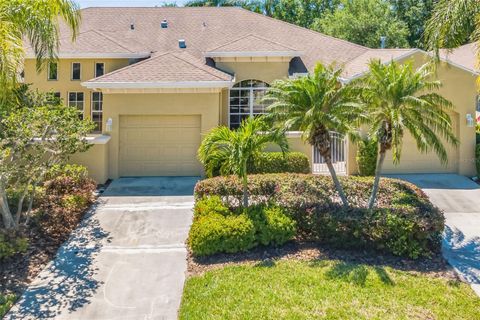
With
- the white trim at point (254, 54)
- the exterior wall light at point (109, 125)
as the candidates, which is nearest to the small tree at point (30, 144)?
the exterior wall light at point (109, 125)

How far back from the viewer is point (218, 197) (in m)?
10.4

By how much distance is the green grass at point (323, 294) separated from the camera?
6551 millimetres

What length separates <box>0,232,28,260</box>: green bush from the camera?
8531mm

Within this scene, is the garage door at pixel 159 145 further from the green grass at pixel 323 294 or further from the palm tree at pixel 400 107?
the green grass at pixel 323 294

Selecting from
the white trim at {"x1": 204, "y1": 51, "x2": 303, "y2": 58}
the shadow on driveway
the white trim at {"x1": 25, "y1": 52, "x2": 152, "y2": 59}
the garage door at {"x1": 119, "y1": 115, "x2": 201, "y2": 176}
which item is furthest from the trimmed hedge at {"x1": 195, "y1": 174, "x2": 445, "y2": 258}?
the white trim at {"x1": 25, "y1": 52, "x2": 152, "y2": 59}

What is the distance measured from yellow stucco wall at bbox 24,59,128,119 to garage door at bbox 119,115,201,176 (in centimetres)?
436

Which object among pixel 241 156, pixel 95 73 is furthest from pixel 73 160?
pixel 241 156

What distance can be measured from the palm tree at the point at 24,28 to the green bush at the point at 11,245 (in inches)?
136

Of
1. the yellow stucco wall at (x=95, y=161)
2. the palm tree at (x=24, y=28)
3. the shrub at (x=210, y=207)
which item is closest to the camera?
the palm tree at (x=24, y=28)

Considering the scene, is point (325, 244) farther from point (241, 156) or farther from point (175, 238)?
point (175, 238)

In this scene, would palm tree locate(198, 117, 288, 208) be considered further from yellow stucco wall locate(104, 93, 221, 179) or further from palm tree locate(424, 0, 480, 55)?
palm tree locate(424, 0, 480, 55)

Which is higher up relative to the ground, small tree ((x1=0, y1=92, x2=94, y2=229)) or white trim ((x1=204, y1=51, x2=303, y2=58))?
white trim ((x1=204, y1=51, x2=303, y2=58))

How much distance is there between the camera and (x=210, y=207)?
9961 millimetres

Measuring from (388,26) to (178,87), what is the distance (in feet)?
80.5
